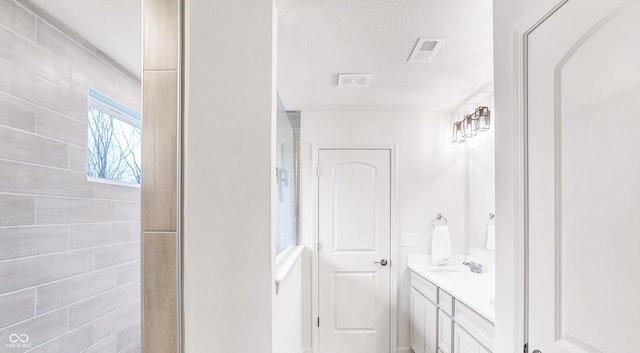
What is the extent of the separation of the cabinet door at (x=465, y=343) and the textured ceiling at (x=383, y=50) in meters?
1.72

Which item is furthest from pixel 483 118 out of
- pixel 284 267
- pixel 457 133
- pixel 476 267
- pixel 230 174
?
pixel 230 174

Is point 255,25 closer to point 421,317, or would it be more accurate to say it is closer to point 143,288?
point 143,288

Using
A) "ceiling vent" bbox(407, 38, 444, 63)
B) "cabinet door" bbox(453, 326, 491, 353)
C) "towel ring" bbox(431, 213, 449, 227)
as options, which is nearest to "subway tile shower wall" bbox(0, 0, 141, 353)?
"ceiling vent" bbox(407, 38, 444, 63)

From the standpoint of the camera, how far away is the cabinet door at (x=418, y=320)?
10.7 feet

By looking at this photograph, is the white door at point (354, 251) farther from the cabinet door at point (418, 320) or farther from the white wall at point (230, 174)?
the white wall at point (230, 174)

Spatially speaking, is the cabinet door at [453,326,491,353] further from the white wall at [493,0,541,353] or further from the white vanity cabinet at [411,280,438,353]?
the white wall at [493,0,541,353]

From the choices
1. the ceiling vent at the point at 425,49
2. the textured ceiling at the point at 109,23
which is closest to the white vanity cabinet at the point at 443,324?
the ceiling vent at the point at 425,49

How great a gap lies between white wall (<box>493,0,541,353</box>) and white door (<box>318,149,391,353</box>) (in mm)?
2209

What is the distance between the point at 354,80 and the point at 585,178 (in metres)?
1.95

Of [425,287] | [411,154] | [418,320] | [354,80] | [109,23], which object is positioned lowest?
[418,320]

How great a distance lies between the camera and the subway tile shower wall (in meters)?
0.79

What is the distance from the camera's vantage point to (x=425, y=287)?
320 cm

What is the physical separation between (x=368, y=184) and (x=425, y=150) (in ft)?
2.16

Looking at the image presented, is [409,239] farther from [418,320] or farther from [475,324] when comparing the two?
[475,324]
